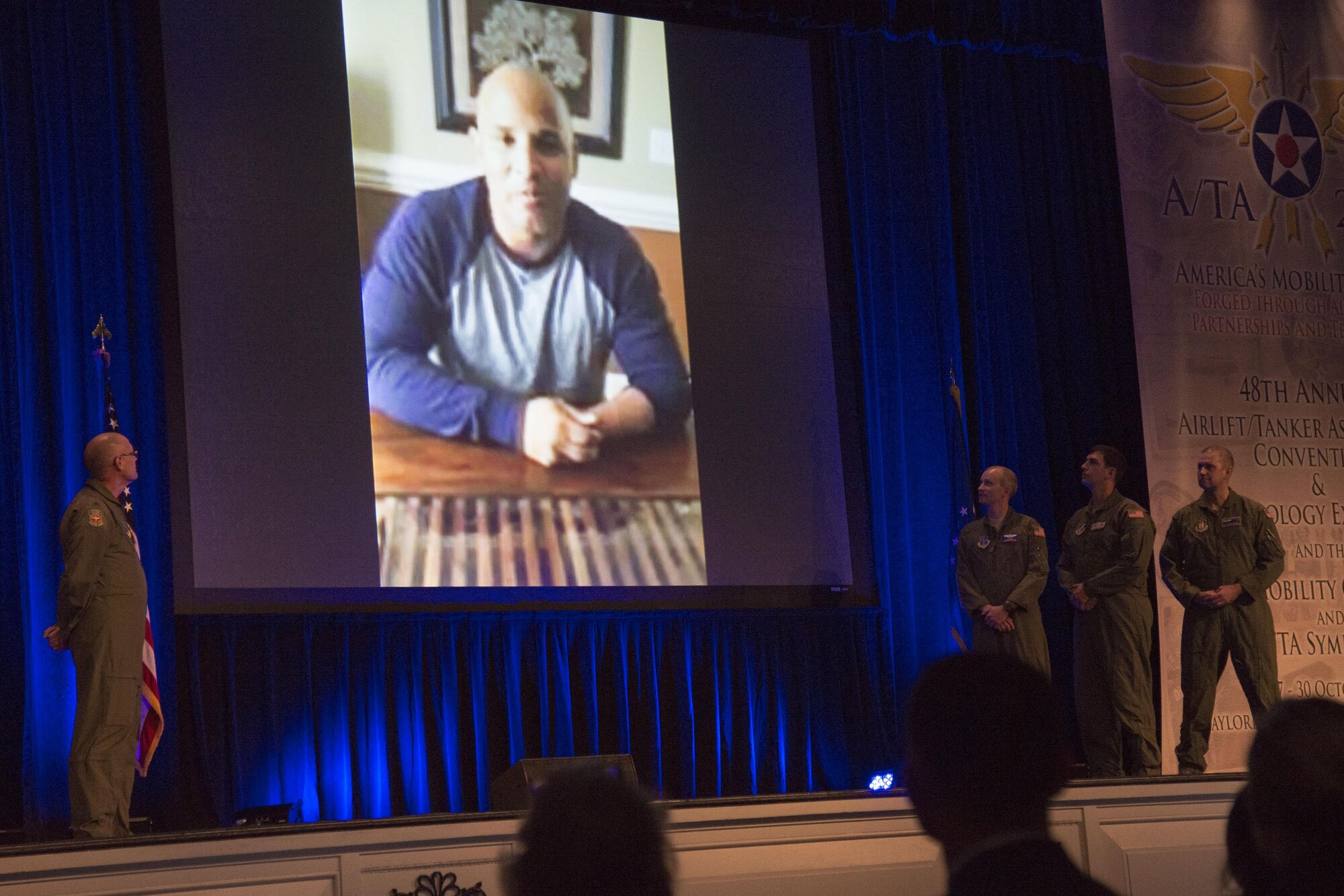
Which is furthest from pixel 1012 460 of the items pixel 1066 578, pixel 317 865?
pixel 317 865

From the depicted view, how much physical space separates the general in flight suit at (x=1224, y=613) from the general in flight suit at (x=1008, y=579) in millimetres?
579

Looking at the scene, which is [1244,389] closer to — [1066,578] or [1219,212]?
[1219,212]

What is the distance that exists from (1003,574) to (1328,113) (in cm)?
327

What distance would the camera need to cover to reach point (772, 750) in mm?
6367

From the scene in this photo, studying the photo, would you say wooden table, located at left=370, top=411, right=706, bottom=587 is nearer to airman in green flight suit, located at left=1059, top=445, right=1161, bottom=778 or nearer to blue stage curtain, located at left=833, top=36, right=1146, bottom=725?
blue stage curtain, located at left=833, top=36, right=1146, bottom=725

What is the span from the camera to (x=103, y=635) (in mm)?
4570

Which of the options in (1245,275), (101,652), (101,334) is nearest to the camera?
(101,652)

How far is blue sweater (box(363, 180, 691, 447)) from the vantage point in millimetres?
5742

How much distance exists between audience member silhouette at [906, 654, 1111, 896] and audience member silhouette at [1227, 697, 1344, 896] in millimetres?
198

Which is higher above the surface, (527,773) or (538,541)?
(538,541)

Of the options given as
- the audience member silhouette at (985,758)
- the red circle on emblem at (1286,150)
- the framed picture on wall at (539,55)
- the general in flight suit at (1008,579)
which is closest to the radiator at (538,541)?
the general in flight suit at (1008,579)

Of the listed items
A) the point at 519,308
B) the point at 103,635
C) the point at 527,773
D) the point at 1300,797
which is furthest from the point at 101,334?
the point at 1300,797

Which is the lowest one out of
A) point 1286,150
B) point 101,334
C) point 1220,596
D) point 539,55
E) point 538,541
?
point 1220,596

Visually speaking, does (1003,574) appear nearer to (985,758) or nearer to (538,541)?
(538,541)
